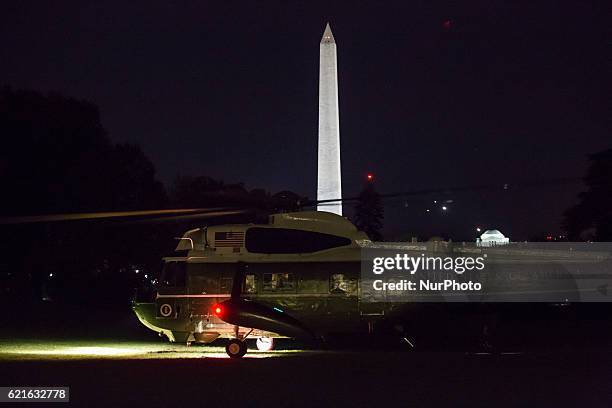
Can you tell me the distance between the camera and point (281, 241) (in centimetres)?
1838

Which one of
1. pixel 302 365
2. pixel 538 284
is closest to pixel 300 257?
pixel 302 365

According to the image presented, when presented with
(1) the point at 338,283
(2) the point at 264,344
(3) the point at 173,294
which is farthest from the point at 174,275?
(1) the point at 338,283

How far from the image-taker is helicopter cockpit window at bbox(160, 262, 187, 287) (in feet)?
60.1

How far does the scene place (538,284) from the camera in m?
22.8

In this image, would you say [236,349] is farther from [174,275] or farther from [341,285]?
[341,285]

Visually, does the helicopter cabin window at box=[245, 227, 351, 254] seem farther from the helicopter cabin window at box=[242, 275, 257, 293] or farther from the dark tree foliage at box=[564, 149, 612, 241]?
the dark tree foliage at box=[564, 149, 612, 241]

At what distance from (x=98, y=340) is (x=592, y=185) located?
30212 mm

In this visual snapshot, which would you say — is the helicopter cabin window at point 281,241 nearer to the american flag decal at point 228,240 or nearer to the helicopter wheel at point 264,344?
the american flag decal at point 228,240

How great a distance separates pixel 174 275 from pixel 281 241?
2.24m

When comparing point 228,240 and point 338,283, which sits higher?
point 228,240

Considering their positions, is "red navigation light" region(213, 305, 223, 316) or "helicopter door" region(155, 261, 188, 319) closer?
Result: "red navigation light" region(213, 305, 223, 316)

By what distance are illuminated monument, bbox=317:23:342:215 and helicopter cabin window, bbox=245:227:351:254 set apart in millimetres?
27582

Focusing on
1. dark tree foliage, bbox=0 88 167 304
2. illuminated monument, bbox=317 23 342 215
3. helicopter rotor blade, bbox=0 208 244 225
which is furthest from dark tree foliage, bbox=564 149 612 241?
helicopter rotor blade, bbox=0 208 244 225

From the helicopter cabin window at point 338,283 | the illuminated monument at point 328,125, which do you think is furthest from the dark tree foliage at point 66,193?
the helicopter cabin window at point 338,283
